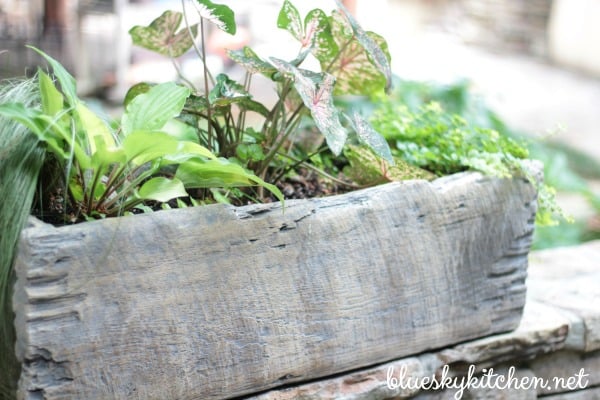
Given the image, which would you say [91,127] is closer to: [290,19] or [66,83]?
[66,83]

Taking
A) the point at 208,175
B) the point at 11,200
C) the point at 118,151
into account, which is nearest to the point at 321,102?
the point at 208,175

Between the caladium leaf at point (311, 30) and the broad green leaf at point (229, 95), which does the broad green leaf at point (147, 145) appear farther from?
the caladium leaf at point (311, 30)

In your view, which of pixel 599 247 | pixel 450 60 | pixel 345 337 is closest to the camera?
pixel 345 337

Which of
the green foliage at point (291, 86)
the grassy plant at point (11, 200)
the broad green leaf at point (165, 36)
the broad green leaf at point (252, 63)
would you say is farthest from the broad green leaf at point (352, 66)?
the grassy plant at point (11, 200)

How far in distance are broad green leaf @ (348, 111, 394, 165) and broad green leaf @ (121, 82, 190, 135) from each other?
30 cm

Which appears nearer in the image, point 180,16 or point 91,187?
point 91,187

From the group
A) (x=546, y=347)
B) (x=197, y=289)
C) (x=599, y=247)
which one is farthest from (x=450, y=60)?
(x=197, y=289)

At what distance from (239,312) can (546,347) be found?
745mm

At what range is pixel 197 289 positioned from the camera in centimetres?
117

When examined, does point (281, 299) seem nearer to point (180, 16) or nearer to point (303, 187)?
point (303, 187)

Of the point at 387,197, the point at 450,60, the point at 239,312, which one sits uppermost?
the point at 387,197

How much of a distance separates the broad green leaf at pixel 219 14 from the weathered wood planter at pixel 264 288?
13.5 inches

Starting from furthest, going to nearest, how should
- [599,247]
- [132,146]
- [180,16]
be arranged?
[599,247] → [180,16] → [132,146]

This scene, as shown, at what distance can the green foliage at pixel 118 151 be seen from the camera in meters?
1.08
